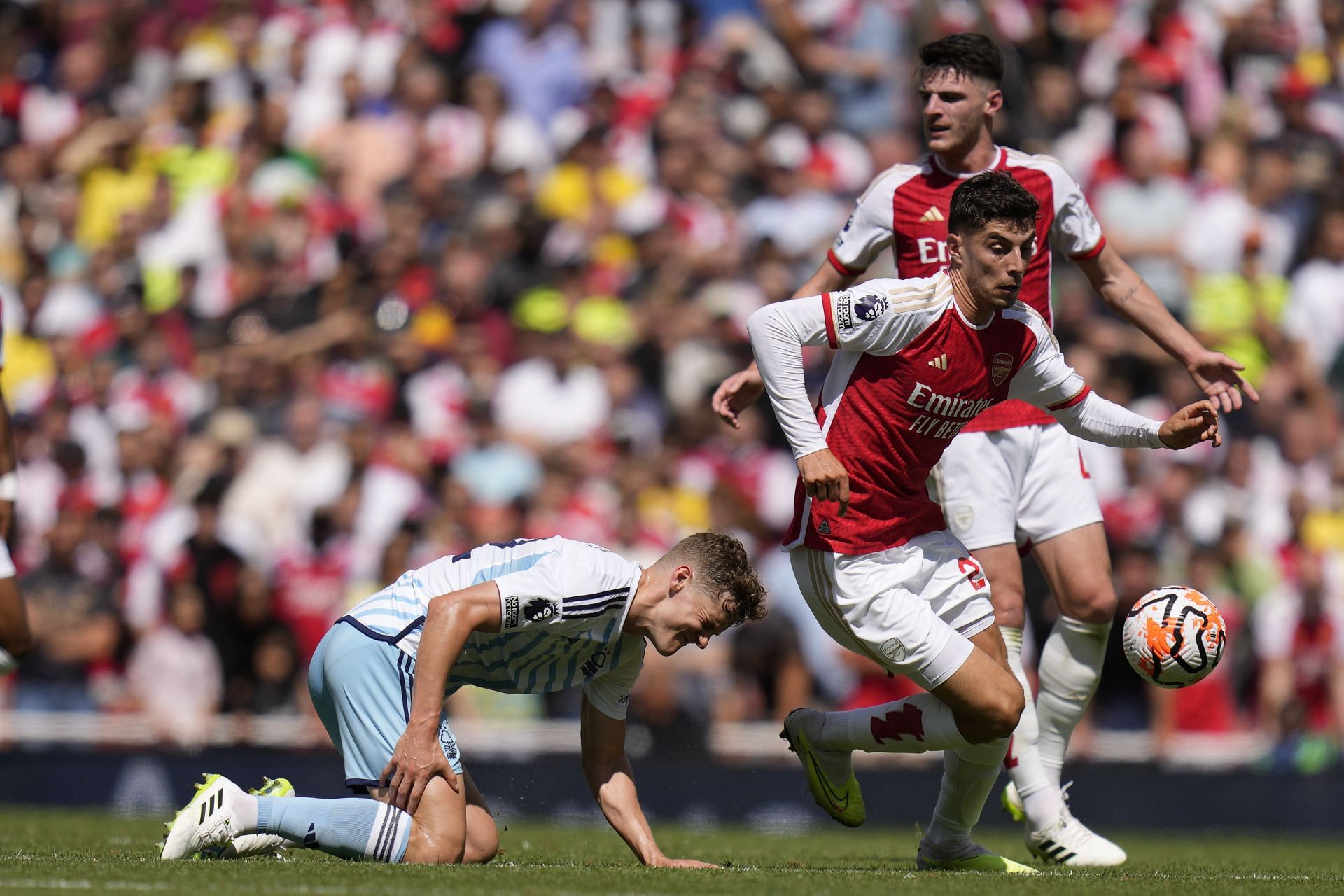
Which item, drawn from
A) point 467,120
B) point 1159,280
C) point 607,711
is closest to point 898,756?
point 1159,280

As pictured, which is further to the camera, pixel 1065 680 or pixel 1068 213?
pixel 1065 680

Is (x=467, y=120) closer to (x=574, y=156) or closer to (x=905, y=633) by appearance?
(x=574, y=156)

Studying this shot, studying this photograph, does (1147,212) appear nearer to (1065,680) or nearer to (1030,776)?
(1065,680)

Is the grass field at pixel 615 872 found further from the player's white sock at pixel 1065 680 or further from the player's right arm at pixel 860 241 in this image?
the player's right arm at pixel 860 241

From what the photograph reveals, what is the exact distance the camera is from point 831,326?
248 inches

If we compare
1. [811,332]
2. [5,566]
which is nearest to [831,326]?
[811,332]

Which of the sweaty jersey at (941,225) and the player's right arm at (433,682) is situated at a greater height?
the sweaty jersey at (941,225)

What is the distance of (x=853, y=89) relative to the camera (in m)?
15.7

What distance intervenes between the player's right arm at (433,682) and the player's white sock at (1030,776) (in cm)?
237

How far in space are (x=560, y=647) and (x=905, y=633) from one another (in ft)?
4.01

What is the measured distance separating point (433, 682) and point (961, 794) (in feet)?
6.96

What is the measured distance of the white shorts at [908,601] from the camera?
6.34 m

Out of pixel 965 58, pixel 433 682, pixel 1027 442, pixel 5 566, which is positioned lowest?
pixel 433 682

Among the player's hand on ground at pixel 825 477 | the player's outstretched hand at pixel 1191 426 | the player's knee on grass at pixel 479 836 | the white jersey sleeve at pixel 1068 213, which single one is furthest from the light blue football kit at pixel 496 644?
the white jersey sleeve at pixel 1068 213
